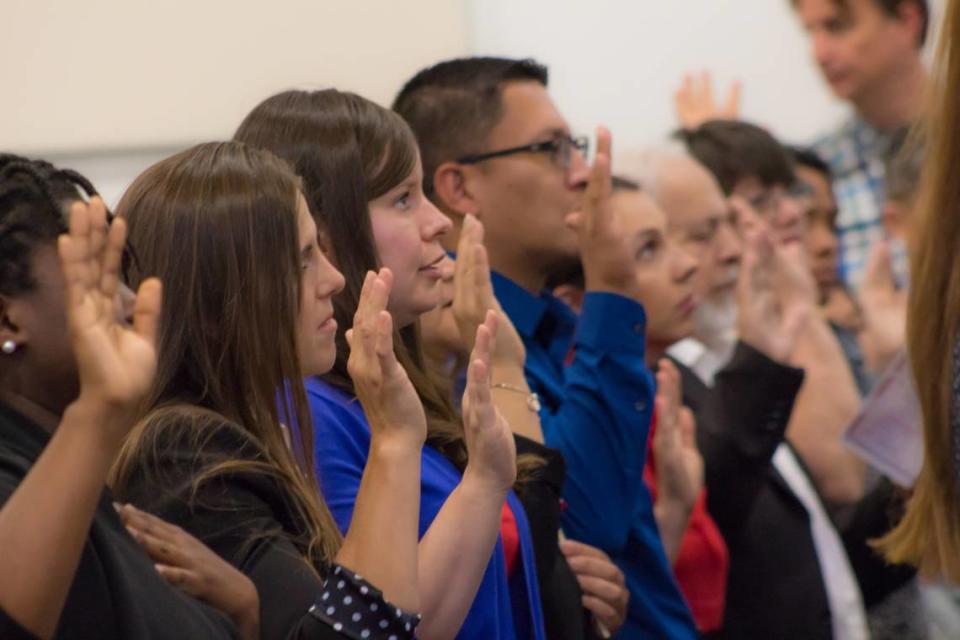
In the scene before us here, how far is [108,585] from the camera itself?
4.11 ft

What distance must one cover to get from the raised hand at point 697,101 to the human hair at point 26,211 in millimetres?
3299

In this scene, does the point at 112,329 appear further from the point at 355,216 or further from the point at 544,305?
the point at 544,305

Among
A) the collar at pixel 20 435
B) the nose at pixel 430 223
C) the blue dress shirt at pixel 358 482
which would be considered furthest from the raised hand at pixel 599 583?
the collar at pixel 20 435

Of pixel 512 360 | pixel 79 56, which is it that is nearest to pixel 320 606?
pixel 512 360

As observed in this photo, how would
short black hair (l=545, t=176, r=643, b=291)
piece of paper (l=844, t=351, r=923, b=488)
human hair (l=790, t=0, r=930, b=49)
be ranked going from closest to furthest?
piece of paper (l=844, t=351, r=923, b=488) → short black hair (l=545, t=176, r=643, b=291) → human hair (l=790, t=0, r=930, b=49)

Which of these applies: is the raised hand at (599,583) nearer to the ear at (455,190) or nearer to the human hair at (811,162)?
the ear at (455,190)

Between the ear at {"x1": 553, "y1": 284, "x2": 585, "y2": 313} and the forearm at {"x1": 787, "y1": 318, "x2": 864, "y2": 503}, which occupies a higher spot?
the ear at {"x1": 553, "y1": 284, "x2": 585, "y2": 313}

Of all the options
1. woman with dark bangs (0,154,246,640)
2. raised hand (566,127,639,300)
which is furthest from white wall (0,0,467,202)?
woman with dark bangs (0,154,246,640)

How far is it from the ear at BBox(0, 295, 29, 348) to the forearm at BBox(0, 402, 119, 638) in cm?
17

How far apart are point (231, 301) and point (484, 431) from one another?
1.04 ft

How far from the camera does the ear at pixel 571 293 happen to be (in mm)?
3178

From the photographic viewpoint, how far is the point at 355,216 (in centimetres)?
204

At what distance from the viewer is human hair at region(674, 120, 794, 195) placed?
13.0 ft

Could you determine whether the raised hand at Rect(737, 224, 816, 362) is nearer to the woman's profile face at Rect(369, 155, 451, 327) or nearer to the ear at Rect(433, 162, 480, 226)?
the ear at Rect(433, 162, 480, 226)
